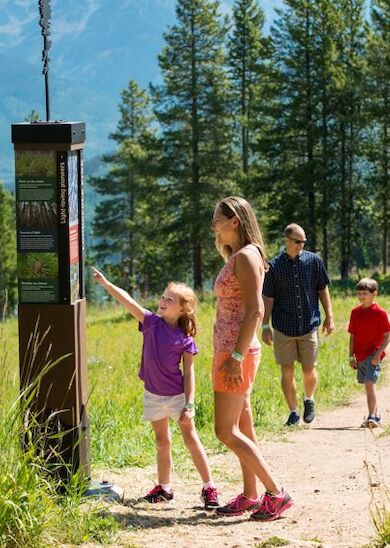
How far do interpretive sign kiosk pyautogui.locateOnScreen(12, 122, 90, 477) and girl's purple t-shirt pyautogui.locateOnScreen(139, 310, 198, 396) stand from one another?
1.49 feet

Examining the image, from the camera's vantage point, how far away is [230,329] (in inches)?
216

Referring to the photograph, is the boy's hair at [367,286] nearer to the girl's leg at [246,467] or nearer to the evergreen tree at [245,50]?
the girl's leg at [246,467]

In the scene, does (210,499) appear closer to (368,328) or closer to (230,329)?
(230,329)

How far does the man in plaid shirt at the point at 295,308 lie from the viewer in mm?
9055

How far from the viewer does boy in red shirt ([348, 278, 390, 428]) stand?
8969mm

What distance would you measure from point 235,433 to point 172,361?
2.28 feet

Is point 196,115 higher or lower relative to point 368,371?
higher

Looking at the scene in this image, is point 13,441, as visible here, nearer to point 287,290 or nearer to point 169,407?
point 169,407

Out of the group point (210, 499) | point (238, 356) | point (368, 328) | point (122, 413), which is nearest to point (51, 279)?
point (238, 356)

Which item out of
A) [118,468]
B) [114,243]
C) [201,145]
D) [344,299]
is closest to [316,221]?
[201,145]

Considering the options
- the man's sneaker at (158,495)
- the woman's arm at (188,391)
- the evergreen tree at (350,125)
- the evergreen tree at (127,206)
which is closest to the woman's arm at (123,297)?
the woman's arm at (188,391)

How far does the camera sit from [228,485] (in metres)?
6.69

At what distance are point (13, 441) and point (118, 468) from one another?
6.53 ft

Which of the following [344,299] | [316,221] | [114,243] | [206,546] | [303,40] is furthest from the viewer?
[114,243]
